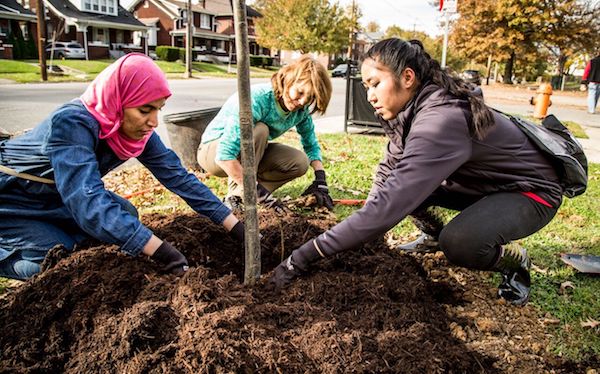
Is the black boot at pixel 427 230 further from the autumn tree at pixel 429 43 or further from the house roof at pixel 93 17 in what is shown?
the autumn tree at pixel 429 43

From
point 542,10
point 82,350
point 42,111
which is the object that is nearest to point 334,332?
point 82,350

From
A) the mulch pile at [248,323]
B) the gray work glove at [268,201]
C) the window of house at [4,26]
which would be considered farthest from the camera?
the window of house at [4,26]

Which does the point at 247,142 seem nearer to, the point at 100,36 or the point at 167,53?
the point at 167,53

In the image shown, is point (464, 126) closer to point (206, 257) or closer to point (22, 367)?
point (206, 257)

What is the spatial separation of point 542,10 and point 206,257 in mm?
33231

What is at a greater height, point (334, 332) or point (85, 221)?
point (85, 221)

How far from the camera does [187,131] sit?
5.05 meters

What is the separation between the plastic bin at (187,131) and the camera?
16.4ft

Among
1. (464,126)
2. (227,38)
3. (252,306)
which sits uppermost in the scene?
(227,38)

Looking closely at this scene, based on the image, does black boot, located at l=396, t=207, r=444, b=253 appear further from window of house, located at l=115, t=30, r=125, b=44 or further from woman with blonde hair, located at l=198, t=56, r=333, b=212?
window of house, located at l=115, t=30, r=125, b=44

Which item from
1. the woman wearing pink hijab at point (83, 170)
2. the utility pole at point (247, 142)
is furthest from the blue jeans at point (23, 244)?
the utility pole at point (247, 142)

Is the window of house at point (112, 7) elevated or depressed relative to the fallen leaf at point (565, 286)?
elevated

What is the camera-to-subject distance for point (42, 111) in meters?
9.36

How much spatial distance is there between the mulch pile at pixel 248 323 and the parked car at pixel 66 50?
112ft
